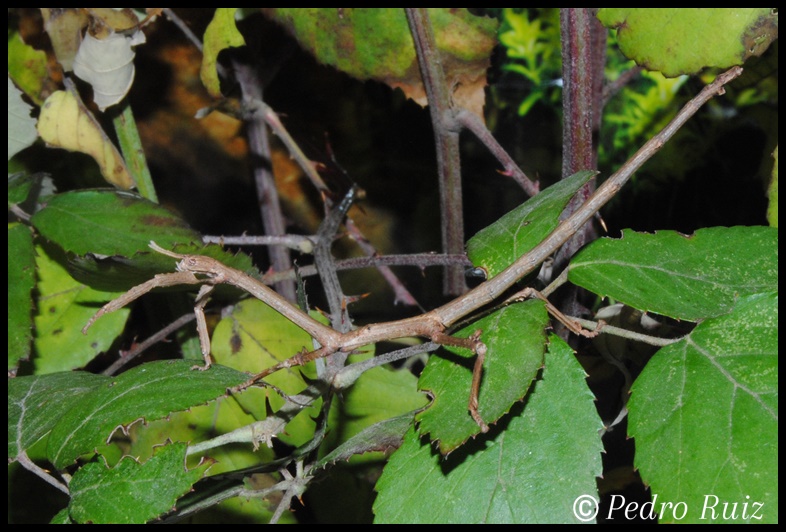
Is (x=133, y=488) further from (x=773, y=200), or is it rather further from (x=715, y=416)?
(x=773, y=200)

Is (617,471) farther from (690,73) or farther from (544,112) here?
(544,112)

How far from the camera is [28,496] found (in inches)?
26.4

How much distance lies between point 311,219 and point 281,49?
272 mm

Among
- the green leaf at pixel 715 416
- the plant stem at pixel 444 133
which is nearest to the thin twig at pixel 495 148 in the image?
the plant stem at pixel 444 133

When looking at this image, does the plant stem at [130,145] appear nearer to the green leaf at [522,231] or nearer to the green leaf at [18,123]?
the green leaf at [18,123]

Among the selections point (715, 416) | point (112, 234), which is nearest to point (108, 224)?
point (112, 234)

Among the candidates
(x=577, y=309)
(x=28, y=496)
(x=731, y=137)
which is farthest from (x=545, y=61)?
(x=28, y=496)

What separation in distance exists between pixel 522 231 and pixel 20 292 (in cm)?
47

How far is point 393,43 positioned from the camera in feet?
2.34

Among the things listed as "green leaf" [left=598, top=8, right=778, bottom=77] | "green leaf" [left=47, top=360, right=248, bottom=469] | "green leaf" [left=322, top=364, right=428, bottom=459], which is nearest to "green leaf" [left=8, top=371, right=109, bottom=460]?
"green leaf" [left=47, top=360, right=248, bottom=469]

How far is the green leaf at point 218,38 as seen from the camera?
664 mm

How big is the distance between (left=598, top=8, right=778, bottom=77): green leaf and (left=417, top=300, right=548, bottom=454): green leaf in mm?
242

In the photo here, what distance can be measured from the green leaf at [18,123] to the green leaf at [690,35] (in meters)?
0.64

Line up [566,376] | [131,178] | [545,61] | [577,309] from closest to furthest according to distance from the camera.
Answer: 1. [566,376]
2. [577,309]
3. [131,178]
4. [545,61]
